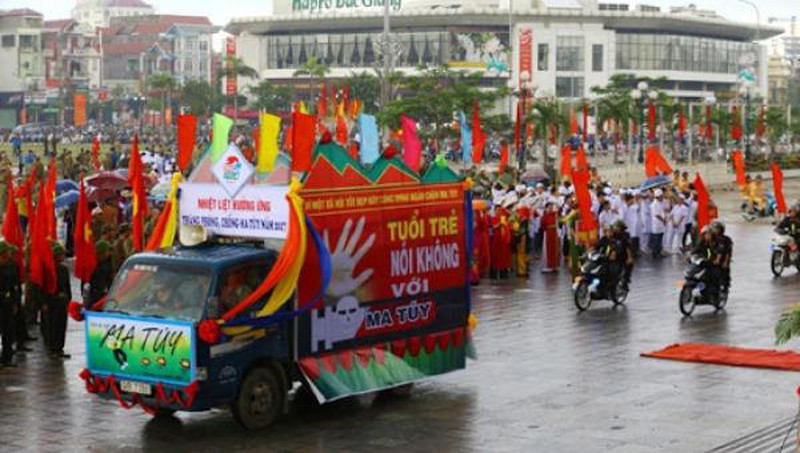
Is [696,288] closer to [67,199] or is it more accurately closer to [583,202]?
[583,202]

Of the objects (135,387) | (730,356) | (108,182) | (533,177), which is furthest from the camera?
(533,177)

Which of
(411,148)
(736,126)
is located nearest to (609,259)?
(411,148)

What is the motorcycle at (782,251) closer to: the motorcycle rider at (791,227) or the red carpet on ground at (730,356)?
the motorcycle rider at (791,227)

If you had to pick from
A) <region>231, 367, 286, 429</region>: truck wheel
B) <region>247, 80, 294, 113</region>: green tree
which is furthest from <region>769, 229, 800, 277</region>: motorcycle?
<region>247, 80, 294, 113</region>: green tree

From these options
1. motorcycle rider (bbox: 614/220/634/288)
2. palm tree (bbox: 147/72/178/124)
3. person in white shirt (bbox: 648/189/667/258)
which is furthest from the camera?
palm tree (bbox: 147/72/178/124)

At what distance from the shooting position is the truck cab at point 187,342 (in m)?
13.5

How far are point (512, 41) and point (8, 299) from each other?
309 ft

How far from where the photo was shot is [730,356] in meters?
18.2

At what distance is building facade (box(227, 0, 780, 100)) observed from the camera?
4274 inches

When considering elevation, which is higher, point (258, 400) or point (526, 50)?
point (526, 50)

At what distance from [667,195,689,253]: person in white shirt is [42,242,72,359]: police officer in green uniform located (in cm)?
1666

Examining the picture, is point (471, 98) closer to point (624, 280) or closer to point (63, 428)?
point (624, 280)

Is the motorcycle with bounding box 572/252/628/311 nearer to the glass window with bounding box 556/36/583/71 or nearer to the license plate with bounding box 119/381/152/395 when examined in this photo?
the license plate with bounding box 119/381/152/395

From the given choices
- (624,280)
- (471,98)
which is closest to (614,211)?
(624,280)
